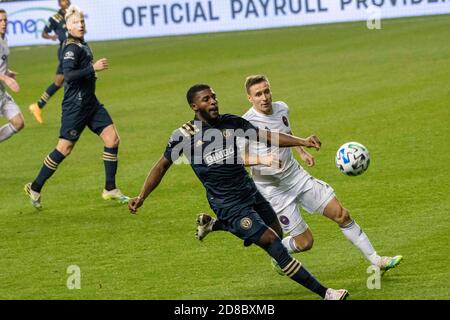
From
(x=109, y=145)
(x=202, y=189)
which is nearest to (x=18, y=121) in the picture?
(x=109, y=145)

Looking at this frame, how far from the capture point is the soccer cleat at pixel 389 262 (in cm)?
1087

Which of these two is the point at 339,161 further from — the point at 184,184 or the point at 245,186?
the point at 184,184

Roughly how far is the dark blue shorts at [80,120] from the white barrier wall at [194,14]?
19.4 metres

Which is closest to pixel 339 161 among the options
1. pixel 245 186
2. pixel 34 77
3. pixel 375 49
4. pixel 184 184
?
pixel 245 186

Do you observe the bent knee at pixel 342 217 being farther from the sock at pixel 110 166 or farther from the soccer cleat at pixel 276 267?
the sock at pixel 110 166

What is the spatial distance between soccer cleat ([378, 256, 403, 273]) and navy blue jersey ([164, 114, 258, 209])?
1486 millimetres

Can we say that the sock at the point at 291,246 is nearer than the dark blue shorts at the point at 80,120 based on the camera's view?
Yes

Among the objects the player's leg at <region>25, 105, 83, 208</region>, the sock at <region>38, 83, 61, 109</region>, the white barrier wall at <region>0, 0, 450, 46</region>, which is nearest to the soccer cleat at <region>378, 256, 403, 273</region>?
the player's leg at <region>25, 105, 83, 208</region>

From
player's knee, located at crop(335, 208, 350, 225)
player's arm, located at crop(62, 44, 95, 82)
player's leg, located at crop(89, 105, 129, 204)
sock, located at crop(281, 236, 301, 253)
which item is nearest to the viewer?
player's knee, located at crop(335, 208, 350, 225)

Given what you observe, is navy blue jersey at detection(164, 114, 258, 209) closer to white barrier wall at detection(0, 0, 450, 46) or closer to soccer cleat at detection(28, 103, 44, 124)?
soccer cleat at detection(28, 103, 44, 124)

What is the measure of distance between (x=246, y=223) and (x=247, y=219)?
38 mm

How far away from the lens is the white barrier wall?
111 ft

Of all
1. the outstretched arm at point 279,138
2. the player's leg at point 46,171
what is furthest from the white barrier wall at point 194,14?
the outstretched arm at point 279,138

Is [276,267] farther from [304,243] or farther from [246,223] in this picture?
[246,223]
